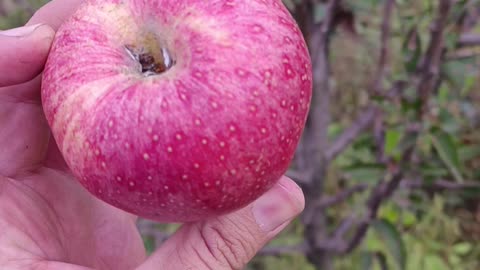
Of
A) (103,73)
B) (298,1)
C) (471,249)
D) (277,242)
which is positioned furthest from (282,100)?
(471,249)

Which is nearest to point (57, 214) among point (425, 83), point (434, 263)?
point (425, 83)

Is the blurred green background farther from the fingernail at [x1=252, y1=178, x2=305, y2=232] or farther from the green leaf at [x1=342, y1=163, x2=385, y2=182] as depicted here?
the fingernail at [x1=252, y1=178, x2=305, y2=232]

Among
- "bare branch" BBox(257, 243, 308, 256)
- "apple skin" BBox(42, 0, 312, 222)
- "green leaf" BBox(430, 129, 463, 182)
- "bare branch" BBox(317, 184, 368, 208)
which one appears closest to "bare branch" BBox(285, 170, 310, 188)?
"bare branch" BBox(317, 184, 368, 208)

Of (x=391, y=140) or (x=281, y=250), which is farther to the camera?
(x=281, y=250)

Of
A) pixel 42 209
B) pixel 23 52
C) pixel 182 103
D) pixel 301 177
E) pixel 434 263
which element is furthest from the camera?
pixel 434 263

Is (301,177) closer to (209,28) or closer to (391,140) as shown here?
(391,140)

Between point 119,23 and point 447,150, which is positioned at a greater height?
point 119,23
